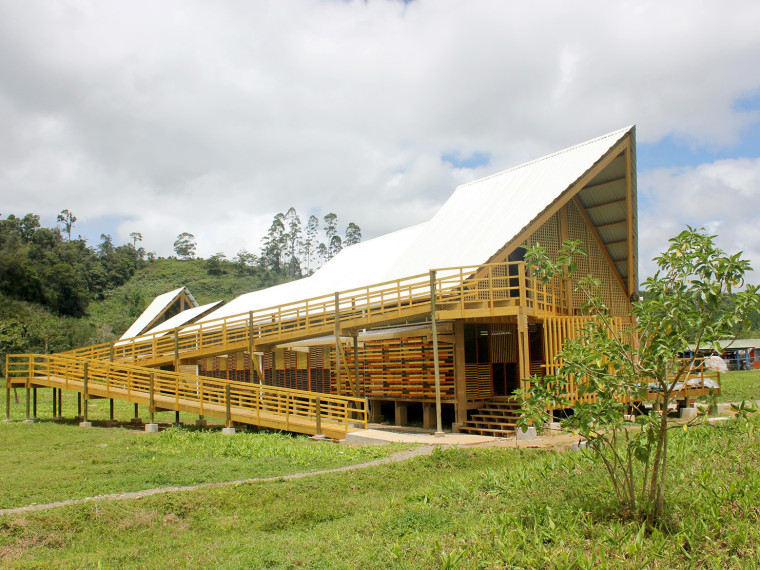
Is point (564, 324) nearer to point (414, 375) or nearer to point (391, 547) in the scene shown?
point (414, 375)

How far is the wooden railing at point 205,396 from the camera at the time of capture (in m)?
17.8

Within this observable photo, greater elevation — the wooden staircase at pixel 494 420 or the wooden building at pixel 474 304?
the wooden building at pixel 474 304

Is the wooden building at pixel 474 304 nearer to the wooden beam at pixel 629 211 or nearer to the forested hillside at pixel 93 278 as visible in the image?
the wooden beam at pixel 629 211

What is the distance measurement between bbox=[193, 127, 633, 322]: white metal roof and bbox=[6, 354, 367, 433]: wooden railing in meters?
5.08

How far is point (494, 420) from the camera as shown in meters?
18.3

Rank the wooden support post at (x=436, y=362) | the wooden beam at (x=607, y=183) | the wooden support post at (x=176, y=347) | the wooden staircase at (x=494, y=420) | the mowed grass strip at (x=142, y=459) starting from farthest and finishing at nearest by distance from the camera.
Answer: the wooden support post at (x=176, y=347) → the wooden beam at (x=607, y=183) → the wooden staircase at (x=494, y=420) → the wooden support post at (x=436, y=362) → the mowed grass strip at (x=142, y=459)

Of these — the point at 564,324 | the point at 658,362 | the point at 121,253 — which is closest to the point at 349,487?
the point at 658,362

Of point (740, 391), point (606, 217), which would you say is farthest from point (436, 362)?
point (740, 391)

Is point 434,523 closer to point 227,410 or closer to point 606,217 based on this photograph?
point 227,410

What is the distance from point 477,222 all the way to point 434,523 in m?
15.6

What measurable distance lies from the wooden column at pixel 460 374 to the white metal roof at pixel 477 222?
6.84 feet

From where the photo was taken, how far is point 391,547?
6566mm

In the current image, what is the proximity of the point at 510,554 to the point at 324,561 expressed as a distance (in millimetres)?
1963

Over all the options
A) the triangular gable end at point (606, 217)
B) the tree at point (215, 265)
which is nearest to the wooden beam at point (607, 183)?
the triangular gable end at point (606, 217)
